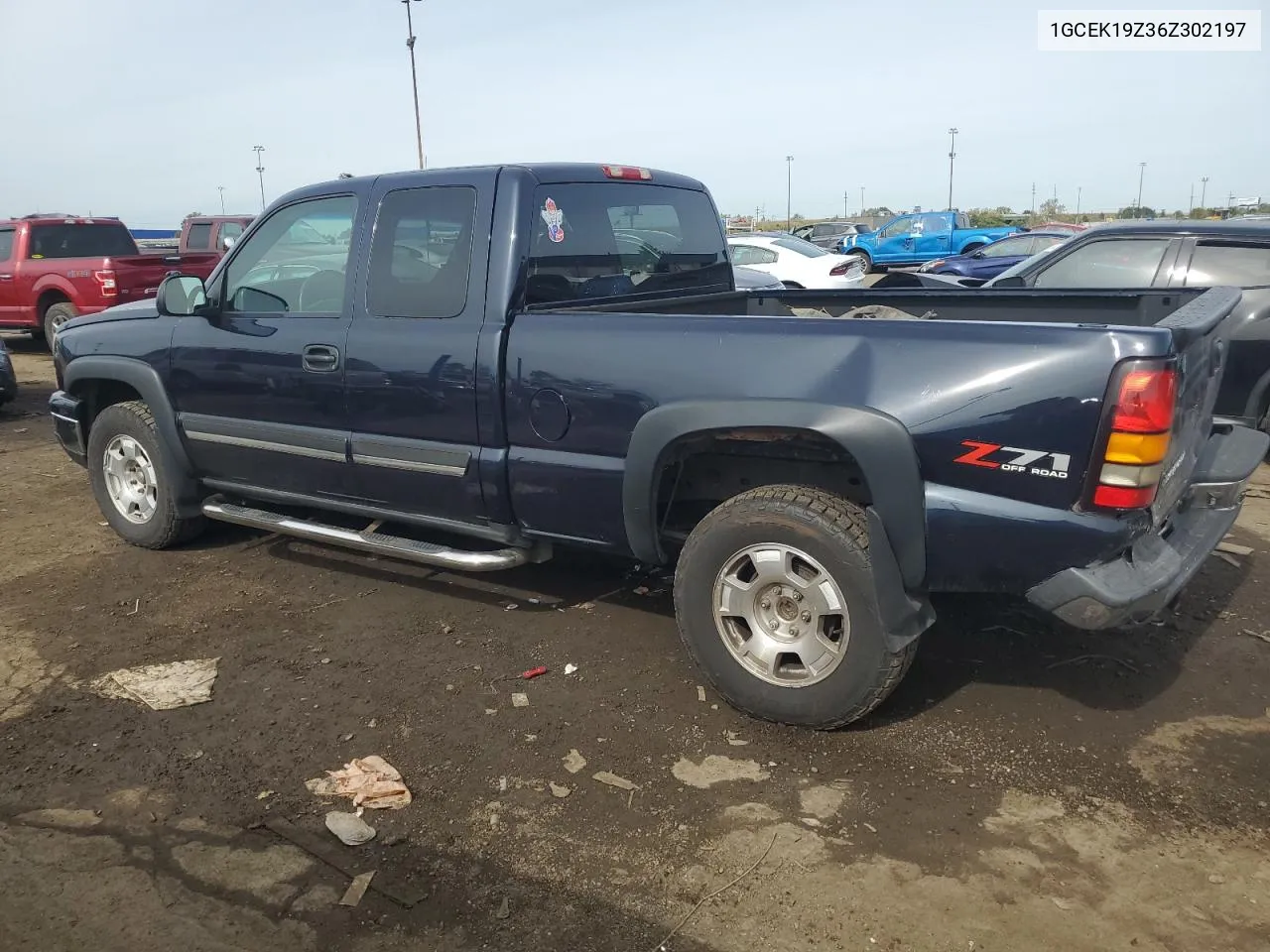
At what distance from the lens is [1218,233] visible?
6.56m

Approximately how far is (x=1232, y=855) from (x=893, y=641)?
1.05 m

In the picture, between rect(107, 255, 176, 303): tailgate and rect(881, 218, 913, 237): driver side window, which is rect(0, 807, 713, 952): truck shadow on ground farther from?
rect(881, 218, 913, 237): driver side window

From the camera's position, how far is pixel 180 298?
4.90m

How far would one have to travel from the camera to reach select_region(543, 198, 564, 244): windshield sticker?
406 centimetres

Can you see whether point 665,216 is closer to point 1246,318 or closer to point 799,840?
point 799,840

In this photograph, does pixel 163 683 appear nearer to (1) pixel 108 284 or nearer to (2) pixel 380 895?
(2) pixel 380 895

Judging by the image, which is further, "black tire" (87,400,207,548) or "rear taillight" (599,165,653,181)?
"black tire" (87,400,207,548)

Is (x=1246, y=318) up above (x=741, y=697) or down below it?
above

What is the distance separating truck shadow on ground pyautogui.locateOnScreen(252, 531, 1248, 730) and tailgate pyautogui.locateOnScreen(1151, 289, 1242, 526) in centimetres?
50

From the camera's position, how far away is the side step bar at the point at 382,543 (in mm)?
4023

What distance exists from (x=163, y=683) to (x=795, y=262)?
11952 millimetres

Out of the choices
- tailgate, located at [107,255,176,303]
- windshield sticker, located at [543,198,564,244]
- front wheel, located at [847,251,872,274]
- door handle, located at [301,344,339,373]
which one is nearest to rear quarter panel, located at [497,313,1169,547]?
windshield sticker, located at [543,198,564,244]

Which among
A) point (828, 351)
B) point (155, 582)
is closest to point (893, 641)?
point (828, 351)

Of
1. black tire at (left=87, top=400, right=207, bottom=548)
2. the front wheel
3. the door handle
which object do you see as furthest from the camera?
the front wheel
